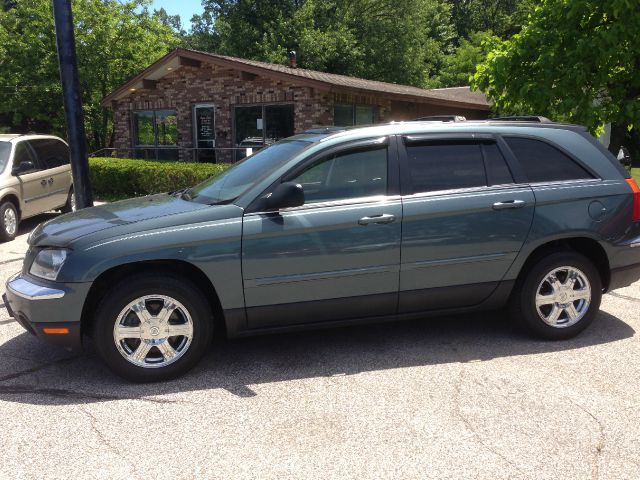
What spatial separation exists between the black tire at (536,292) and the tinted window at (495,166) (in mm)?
685

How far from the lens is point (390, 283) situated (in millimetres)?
4129

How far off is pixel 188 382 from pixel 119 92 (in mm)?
16180

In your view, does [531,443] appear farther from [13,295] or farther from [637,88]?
[637,88]

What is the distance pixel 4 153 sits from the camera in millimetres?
9422

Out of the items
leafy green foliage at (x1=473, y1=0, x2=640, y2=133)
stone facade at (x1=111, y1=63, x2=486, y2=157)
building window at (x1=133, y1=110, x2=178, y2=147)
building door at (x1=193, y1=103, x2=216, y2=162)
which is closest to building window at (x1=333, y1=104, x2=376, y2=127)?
stone facade at (x1=111, y1=63, x2=486, y2=157)

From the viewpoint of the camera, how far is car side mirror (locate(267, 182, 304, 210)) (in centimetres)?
383

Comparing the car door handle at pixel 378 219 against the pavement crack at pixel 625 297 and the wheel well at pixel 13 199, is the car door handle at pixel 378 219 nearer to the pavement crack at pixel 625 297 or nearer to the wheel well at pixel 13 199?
the pavement crack at pixel 625 297

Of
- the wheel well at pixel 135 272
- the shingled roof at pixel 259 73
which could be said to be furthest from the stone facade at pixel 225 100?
the wheel well at pixel 135 272

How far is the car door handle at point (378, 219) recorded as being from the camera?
4012 millimetres

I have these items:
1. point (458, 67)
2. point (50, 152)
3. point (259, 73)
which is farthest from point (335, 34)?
point (50, 152)

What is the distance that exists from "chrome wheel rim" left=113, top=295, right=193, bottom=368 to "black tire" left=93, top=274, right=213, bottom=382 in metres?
0.02

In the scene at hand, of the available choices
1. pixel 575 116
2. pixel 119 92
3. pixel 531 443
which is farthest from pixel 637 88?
pixel 119 92

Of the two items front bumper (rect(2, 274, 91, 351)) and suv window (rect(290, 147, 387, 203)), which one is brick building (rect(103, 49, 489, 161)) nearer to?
suv window (rect(290, 147, 387, 203))

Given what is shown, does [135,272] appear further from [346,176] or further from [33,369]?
[346,176]
